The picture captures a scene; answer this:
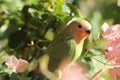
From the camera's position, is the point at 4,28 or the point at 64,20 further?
the point at 4,28

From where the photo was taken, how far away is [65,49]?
2.21 feet

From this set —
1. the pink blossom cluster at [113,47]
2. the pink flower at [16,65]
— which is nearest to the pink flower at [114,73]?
the pink blossom cluster at [113,47]

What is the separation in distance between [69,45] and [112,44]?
0.08 meters

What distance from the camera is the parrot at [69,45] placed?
2.14 feet

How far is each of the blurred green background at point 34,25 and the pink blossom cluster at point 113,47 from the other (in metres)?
0.04

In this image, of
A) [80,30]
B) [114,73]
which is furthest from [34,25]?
[114,73]

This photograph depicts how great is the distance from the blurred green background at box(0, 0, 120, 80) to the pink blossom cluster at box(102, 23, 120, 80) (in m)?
0.04

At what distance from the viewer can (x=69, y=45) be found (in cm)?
68

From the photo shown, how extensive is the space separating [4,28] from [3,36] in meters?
0.02

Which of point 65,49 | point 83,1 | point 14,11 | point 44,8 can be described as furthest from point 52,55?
point 83,1

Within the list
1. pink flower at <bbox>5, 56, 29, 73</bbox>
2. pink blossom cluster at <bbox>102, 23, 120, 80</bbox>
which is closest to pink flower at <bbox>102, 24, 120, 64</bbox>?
pink blossom cluster at <bbox>102, 23, 120, 80</bbox>

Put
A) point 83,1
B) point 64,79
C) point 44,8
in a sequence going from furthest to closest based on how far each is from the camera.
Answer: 1. point 83,1
2. point 44,8
3. point 64,79

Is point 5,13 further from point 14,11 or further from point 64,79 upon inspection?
point 64,79

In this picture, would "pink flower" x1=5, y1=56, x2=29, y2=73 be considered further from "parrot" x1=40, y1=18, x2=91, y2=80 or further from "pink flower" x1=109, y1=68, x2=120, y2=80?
"pink flower" x1=109, y1=68, x2=120, y2=80
